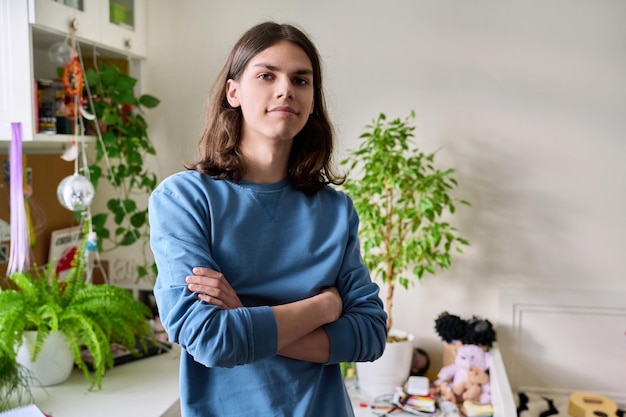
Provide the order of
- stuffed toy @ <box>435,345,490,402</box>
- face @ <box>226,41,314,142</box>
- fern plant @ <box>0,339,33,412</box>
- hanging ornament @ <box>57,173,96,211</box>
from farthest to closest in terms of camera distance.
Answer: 1. stuffed toy @ <box>435,345,490,402</box>
2. hanging ornament @ <box>57,173,96,211</box>
3. fern plant @ <box>0,339,33,412</box>
4. face @ <box>226,41,314,142</box>

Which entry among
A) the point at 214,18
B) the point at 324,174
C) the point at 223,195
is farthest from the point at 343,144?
the point at 223,195

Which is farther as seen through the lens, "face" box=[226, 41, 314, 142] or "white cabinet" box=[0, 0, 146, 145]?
"white cabinet" box=[0, 0, 146, 145]

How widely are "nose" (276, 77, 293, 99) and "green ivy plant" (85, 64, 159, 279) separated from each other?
1.28 m

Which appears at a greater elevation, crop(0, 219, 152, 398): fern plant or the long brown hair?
the long brown hair

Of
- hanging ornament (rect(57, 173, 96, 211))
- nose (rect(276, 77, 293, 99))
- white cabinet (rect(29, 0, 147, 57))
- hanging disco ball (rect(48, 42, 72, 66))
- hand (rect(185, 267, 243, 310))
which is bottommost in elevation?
hand (rect(185, 267, 243, 310))

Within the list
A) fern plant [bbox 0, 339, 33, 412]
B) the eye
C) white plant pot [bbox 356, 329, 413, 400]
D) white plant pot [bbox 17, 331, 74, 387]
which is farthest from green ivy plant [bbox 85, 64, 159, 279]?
the eye

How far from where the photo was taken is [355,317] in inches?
47.6

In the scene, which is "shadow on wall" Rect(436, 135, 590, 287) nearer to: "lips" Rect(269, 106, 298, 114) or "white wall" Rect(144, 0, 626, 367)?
"white wall" Rect(144, 0, 626, 367)

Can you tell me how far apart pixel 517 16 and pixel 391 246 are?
90 cm

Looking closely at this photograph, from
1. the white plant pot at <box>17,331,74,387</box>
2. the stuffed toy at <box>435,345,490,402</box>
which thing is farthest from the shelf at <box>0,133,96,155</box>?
the stuffed toy at <box>435,345,490,402</box>

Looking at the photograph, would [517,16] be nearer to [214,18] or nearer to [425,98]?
[425,98]

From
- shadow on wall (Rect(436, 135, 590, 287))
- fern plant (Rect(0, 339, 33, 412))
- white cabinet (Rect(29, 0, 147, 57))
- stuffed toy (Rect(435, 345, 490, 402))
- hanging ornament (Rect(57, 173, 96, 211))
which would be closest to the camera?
fern plant (Rect(0, 339, 33, 412))

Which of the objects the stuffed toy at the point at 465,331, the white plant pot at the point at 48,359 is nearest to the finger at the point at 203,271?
the white plant pot at the point at 48,359

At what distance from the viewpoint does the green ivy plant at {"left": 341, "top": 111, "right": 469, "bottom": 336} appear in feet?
7.39
